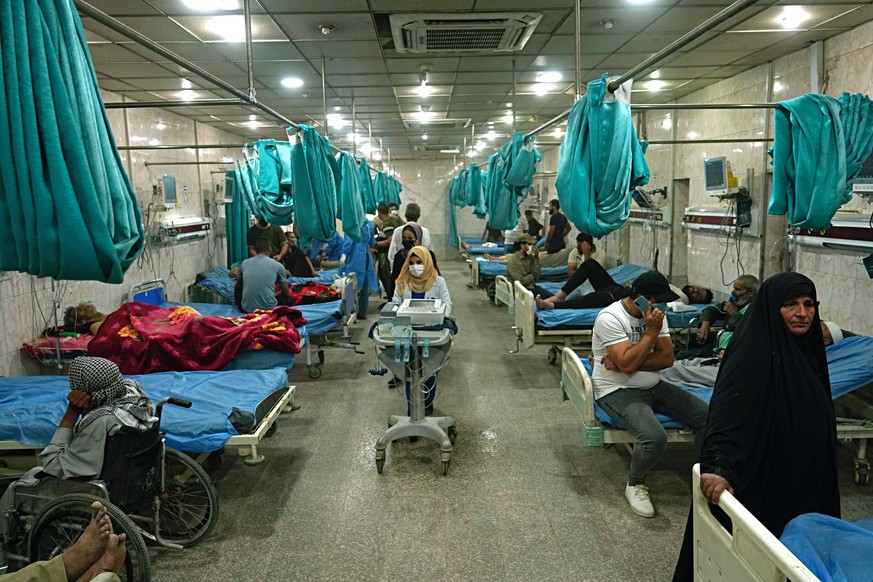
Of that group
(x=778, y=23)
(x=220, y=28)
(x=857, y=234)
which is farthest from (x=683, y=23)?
(x=220, y=28)

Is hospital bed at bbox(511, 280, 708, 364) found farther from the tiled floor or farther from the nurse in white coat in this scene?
the nurse in white coat

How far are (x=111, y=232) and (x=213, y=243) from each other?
965 cm

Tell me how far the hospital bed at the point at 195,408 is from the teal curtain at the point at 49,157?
6.05ft

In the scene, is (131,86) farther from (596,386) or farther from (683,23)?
(596,386)

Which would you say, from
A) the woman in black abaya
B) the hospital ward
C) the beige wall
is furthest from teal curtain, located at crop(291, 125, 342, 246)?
the woman in black abaya

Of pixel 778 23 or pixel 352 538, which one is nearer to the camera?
pixel 352 538

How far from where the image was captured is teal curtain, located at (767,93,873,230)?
12.0ft

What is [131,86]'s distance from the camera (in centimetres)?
739

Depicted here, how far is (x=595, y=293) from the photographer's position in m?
6.54

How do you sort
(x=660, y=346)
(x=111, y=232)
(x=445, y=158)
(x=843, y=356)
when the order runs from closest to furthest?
(x=111, y=232)
(x=660, y=346)
(x=843, y=356)
(x=445, y=158)

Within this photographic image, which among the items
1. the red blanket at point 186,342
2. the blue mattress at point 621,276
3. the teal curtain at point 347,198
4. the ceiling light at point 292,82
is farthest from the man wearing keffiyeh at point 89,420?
the blue mattress at point 621,276

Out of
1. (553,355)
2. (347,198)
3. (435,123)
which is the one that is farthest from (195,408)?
(435,123)

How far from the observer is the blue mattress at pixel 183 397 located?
11.3 ft

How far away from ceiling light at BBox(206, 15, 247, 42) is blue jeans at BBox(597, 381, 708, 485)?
3902mm
